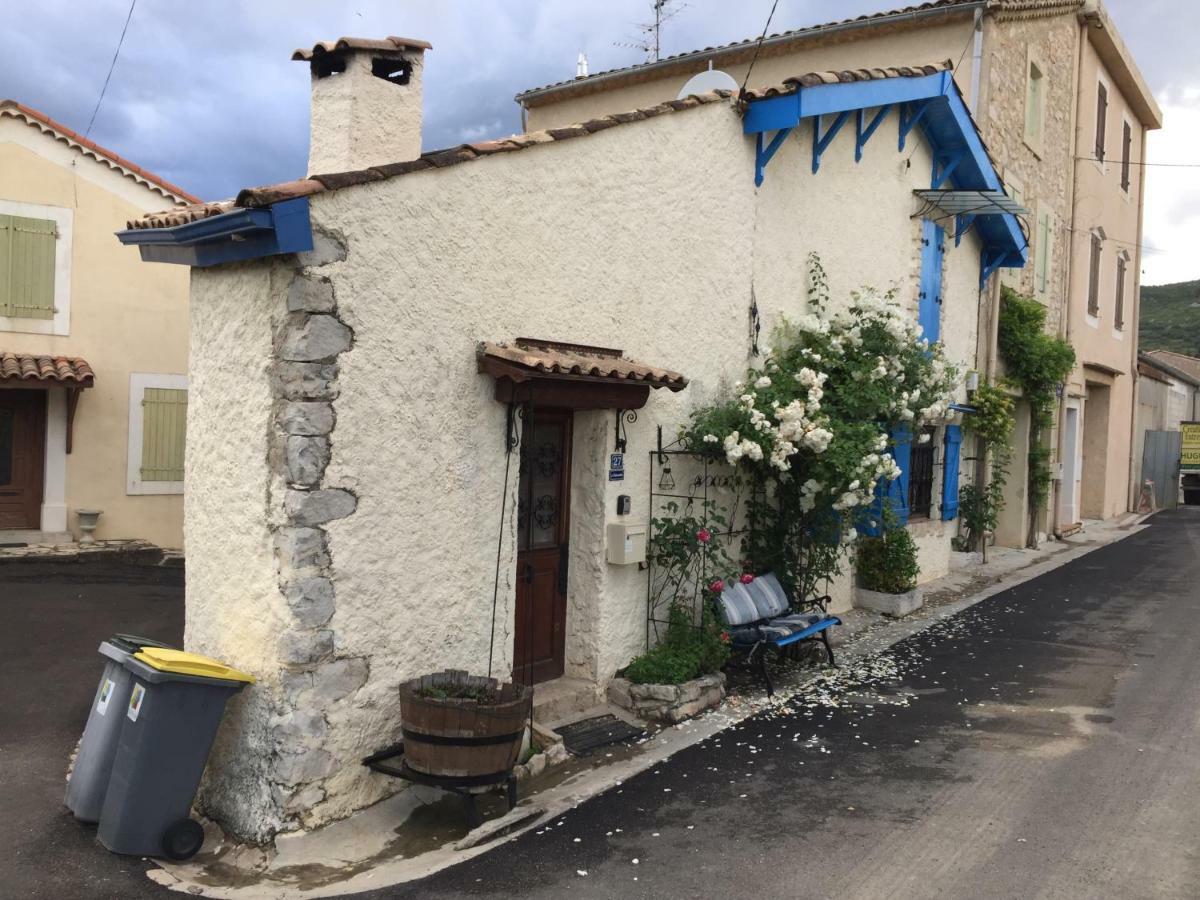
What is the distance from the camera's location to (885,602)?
10.3m

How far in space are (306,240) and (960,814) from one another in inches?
174

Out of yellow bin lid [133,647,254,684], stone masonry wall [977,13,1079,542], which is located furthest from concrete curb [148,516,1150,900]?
stone masonry wall [977,13,1079,542]

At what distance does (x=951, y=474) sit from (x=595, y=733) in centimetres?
785

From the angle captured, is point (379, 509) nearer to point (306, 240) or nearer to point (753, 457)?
point (306, 240)

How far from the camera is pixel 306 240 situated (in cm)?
469

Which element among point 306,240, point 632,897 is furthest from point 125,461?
point 632,897

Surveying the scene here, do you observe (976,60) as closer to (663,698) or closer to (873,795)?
(663,698)

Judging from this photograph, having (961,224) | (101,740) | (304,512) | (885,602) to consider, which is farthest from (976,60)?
(101,740)

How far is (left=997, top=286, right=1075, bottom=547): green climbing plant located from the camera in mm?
14391

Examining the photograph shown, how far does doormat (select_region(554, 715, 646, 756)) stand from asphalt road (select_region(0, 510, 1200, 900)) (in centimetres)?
46

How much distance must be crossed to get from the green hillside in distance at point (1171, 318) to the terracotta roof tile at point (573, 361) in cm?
4216

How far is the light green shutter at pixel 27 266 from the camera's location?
11391 millimetres

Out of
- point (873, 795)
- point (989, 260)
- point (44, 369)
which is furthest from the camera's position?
point (989, 260)

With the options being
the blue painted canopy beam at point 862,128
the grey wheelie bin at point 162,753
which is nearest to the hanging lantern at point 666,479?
the grey wheelie bin at point 162,753
